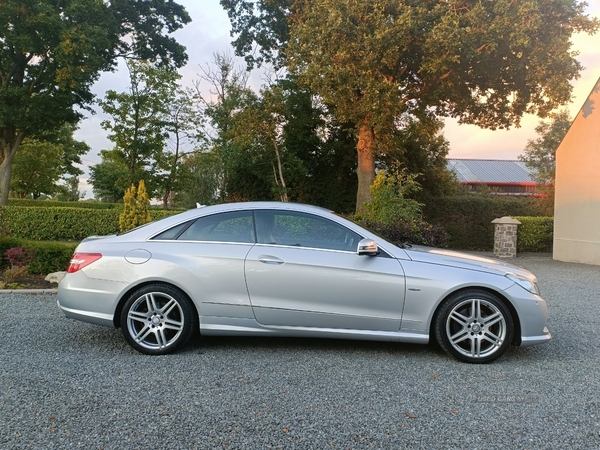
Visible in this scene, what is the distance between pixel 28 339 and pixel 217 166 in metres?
21.6

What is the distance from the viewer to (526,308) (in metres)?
4.08

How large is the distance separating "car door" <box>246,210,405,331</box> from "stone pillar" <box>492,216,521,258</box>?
43.3ft

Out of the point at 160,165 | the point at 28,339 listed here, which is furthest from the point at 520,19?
the point at 160,165

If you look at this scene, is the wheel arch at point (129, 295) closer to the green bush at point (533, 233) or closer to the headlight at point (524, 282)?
the headlight at point (524, 282)

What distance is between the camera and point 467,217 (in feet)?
62.7

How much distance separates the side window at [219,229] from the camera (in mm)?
4379

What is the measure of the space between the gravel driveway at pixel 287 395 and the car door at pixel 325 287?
379 millimetres

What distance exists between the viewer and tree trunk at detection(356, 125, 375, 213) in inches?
652

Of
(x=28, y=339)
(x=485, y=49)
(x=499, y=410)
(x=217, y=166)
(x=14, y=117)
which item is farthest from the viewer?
(x=217, y=166)

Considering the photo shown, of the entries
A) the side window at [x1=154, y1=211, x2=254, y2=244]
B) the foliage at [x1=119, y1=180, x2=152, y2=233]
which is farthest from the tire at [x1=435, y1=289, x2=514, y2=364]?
the foliage at [x1=119, y1=180, x2=152, y2=233]

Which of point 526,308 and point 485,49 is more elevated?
point 485,49

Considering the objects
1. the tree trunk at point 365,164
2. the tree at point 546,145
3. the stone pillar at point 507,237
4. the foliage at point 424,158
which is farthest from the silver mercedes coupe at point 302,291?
the tree at point 546,145

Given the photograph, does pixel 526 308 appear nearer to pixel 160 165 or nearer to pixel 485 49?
pixel 485 49

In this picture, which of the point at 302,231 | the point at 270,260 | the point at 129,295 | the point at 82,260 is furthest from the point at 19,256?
the point at 302,231
